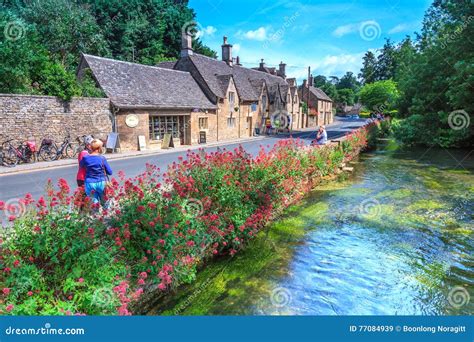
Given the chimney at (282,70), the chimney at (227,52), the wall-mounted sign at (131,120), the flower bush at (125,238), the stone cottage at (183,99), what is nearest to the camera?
the flower bush at (125,238)

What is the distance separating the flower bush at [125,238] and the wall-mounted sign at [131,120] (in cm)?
1641

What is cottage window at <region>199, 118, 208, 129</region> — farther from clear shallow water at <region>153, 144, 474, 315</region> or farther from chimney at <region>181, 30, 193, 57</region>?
clear shallow water at <region>153, 144, 474, 315</region>

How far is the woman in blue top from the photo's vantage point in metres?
5.97

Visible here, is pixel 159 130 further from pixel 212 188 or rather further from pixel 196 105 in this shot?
pixel 212 188

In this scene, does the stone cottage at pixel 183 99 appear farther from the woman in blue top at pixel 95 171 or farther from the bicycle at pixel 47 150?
the woman in blue top at pixel 95 171

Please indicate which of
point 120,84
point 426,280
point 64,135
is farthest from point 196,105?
point 426,280

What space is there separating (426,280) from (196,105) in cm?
2537

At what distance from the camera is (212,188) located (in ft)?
20.9

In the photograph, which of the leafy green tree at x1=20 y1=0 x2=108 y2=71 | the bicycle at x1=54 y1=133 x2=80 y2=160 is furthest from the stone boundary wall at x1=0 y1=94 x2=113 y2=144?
the leafy green tree at x1=20 y1=0 x2=108 y2=71

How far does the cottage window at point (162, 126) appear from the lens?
24500 millimetres

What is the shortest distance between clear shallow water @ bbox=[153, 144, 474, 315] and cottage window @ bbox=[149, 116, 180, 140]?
17.0m

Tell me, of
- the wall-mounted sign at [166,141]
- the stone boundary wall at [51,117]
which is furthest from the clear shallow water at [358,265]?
the wall-mounted sign at [166,141]

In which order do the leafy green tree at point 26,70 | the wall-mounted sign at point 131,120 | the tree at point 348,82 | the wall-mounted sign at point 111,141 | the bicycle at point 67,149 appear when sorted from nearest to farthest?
the leafy green tree at point 26,70 → the bicycle at point 67,149 → the wall-mounted sign at point 111,141 → the wall-mounted sign at point 131,120 → the tree at point 348,82

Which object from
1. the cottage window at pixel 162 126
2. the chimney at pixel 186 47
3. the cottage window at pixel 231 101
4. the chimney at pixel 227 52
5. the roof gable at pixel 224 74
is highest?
the chimney at pixel 227 52
